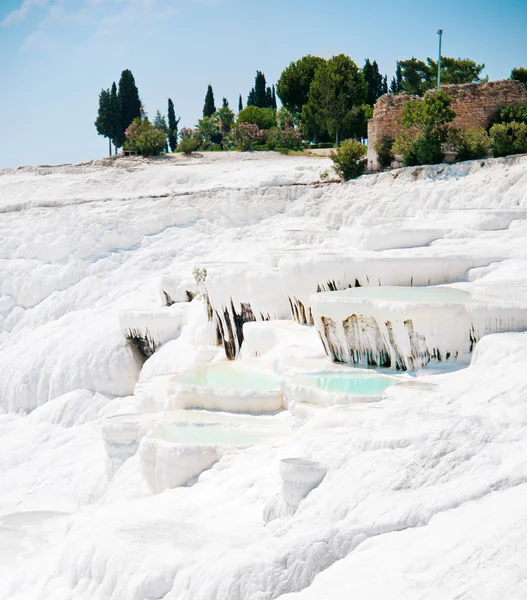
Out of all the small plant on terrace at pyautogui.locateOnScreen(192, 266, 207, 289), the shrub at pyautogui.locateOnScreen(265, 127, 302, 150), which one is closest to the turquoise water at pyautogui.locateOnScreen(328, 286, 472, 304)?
the small plant on terrace at pyautogui.locateOnScreen(192, 266, 207, 289)

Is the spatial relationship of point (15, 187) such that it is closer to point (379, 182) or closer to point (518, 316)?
point (379, 182)

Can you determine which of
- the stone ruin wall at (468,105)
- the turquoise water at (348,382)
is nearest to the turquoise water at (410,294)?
the turquoise water at (348,382)

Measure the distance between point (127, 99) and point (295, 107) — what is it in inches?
263

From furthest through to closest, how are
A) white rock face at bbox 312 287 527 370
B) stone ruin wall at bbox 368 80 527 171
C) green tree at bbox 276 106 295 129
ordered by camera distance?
green tree at bbox 276 106 295 129 < stone ruin wall at bbox 368 80 527 171 < white rock face at bbox 312 287 527 370

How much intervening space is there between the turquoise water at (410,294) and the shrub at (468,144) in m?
7.49

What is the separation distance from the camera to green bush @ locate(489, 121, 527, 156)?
57.9 ft

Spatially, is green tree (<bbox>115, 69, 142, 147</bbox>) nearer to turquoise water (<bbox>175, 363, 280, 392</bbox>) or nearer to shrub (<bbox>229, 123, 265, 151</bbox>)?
shrub (<bbox>229, 123, 265, 151</bbox>)

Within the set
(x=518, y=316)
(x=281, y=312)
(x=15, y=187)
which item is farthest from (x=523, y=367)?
(x=15, y=187)

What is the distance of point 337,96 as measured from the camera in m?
28.1

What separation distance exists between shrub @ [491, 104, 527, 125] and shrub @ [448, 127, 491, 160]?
1753mm

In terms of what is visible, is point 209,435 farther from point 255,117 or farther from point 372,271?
point 255,117

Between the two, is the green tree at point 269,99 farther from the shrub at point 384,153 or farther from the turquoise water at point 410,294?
the turquoise water at point 410,294

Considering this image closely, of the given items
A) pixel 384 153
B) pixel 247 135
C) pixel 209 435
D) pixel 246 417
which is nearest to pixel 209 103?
pixel 247 135

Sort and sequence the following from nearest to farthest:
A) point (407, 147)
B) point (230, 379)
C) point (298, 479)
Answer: point (298, 479), point (230, 379), point (407, 147)
